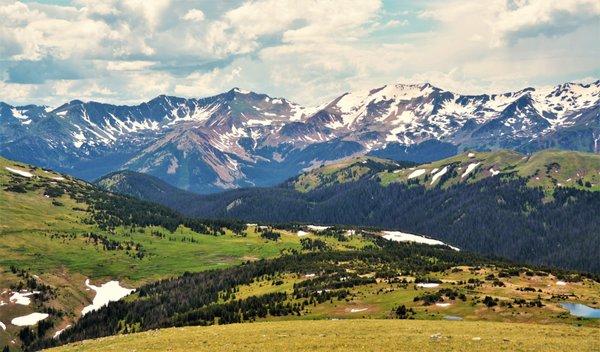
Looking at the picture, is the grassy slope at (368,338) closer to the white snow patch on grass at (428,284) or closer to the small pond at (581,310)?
the small pond at (581,310)

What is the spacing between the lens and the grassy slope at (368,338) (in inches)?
2490

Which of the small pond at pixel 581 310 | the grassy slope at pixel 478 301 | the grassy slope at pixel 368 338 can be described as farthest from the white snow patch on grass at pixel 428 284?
the grassy slope at pixel 368 338

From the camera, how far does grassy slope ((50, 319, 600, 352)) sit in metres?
63.2

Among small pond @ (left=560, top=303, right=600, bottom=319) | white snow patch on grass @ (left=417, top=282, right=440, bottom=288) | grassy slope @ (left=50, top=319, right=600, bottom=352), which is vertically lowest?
white snow patch on grass @ (left=417, top=282, right=440, bottom=288)

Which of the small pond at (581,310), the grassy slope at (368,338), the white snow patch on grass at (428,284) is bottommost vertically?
the white snow patch on grass at (428,284)

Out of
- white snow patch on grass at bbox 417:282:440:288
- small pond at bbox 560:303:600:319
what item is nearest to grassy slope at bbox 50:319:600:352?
small pond at bbox 560:303:600:319

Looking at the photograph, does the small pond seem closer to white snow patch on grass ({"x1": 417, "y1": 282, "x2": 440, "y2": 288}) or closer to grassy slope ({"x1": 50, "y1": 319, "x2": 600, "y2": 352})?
grassy slope ({"x1": 50, "y1": 319, "x2": 600, "y2": 352})

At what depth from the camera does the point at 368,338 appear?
71.1m

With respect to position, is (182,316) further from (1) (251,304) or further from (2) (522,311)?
(2) (522,311)

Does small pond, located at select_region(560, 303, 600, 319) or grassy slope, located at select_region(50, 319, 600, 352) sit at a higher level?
grassy slope, located at select_region(50, 319, 600, 352)

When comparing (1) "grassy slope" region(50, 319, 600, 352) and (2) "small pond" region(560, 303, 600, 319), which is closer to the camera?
(1) "grassy slope" region(50, 319, 600, 352)

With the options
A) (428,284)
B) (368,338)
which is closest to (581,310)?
(428,284)

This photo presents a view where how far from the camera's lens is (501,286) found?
476ft

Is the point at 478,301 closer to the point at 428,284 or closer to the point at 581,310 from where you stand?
the point at 581,310
